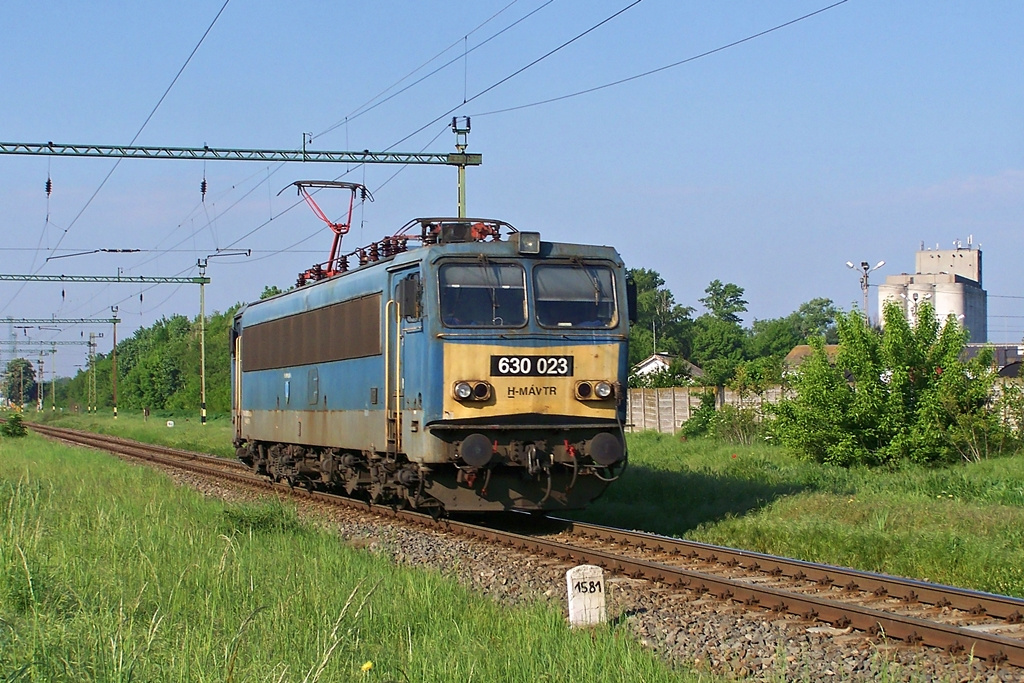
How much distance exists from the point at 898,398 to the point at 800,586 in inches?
509

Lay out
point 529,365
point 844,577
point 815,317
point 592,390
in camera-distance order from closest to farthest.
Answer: point 844,577 < point 529,365 < point 592,390 < point 815,317

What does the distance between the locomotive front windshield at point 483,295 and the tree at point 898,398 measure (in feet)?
35.3

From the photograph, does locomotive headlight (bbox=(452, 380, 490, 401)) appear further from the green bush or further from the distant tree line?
the distant tree line

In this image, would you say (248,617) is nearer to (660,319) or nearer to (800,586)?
(800,586)

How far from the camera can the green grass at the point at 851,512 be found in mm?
11203

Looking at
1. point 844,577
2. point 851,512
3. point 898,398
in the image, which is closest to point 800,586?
point 844,577

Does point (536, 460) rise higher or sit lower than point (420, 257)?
lower

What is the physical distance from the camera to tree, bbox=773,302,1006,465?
2166 cm

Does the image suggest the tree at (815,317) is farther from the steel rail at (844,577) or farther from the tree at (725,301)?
the steel rail at (844,577)

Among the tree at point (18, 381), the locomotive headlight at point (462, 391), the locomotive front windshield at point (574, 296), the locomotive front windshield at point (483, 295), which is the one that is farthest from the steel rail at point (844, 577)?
the tree at point (18, 381)

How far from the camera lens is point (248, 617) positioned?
5.69 metres

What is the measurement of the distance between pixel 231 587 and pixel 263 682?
3825 millimetres

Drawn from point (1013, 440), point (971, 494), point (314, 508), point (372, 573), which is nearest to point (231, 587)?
point (372, 573)

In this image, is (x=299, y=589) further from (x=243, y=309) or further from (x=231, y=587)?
(x=243, y=309)
